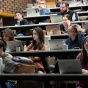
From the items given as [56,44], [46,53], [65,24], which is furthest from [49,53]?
[65,24]

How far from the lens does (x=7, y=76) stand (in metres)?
2.63

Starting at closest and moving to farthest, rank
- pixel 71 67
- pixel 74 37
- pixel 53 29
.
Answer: pixel 71 67, pixel 74 37, pixel 53 29

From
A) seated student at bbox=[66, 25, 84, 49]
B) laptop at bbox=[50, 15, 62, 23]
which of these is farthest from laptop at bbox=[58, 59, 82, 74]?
laptop at bbox=[50, 15, 62, 23]

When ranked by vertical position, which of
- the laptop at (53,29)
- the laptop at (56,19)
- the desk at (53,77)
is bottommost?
the laptop at (53,29)

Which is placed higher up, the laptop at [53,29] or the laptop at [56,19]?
the laptop at [56,19]

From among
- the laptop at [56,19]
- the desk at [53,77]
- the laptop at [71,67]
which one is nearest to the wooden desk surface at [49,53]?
the laptop at [71,67]

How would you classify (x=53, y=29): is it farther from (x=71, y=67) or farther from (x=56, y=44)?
(x=71, y=67)

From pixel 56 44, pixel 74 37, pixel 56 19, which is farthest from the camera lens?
pixel 56 19

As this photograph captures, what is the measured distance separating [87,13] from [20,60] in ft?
12.0

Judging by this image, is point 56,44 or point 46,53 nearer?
point 46,53

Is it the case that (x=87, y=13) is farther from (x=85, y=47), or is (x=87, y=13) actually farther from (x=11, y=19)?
(x=85, y=47)

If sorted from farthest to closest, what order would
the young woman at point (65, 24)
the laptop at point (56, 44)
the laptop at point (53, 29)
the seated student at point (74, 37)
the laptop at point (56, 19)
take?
the laptop at point (56, 19), the young woman at point (65, 24), the laptop at point (53, 29), the seated student at point (74, 37), the laptop at point (56, 44)

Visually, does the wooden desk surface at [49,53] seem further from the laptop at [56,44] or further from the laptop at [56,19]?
the laptop at [56,19]

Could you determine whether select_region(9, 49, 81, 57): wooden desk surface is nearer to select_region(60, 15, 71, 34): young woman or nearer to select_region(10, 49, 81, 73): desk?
select_region(10, 49, 81, 73): desk
